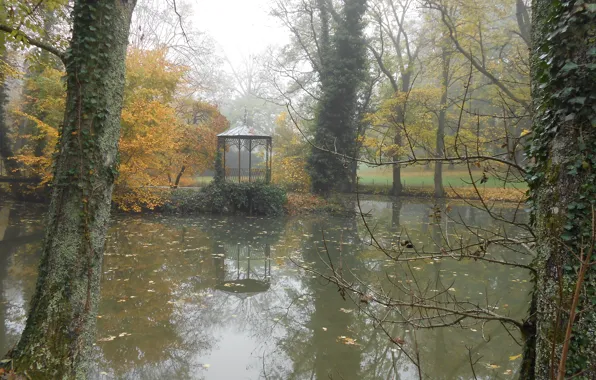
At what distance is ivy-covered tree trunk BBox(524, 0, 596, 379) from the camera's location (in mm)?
1571

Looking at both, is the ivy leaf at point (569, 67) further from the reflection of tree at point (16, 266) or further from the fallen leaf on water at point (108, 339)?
the reflection of tree at point (16, 266)

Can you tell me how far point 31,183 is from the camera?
1447cm

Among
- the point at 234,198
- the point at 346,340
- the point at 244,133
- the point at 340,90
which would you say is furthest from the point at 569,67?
the point at 340,90

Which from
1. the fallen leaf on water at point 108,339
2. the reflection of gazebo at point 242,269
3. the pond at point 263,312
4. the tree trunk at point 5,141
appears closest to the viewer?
the pond at point 263,312

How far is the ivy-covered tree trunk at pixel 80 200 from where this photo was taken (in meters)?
2.86

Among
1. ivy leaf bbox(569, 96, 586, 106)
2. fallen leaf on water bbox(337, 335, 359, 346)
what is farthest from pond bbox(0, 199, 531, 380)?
ivy leaf bbox(569, 96, 586, 106)

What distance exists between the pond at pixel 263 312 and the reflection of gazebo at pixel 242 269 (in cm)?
2

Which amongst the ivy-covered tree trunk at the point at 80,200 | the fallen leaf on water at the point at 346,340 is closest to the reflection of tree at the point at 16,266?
the ivy-covered tree trunk at the point at 80,200

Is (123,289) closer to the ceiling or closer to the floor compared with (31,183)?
closer to the floor

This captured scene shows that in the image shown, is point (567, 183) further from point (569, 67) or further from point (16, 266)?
point (16, 266)

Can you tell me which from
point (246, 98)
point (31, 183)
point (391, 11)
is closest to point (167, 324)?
point (31, 183)

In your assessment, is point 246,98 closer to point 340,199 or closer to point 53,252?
point 340,199

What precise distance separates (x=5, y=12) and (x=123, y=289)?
3.95 metres

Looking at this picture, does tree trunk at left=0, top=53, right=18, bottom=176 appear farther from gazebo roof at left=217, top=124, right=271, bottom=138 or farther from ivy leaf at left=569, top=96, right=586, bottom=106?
ivy leaf at left=569, top=96, right=586, bottom=106
